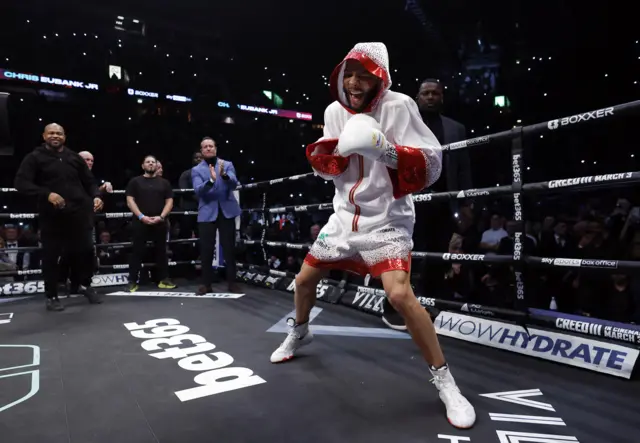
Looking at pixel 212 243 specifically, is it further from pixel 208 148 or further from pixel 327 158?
pixel 327 158

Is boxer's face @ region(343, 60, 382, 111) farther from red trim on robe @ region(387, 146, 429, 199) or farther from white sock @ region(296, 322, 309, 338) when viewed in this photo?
white sock @ region(296, 322, 309, 338)

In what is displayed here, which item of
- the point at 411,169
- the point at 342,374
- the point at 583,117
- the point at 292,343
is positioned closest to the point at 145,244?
the point at 292,343

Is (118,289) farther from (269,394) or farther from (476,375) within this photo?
(476,375)

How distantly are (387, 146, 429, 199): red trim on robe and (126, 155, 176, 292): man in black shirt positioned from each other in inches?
141

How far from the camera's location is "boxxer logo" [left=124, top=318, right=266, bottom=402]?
67.9 inches

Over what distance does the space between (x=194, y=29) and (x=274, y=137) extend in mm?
4989

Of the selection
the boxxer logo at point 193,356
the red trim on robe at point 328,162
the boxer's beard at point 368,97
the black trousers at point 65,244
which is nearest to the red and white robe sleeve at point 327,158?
the red trim on robe at point 328,162

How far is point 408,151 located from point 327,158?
0.34m

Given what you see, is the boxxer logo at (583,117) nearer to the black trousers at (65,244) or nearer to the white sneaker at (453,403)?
the white sneaker at (453,403)

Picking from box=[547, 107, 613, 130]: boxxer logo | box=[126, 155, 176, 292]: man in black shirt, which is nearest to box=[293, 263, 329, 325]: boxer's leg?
box=[547, 107, 613, 130]: boxxer logo

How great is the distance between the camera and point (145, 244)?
462 cm

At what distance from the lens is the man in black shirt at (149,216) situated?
178 inches

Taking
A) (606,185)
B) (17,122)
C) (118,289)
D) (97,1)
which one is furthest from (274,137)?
(606,185)

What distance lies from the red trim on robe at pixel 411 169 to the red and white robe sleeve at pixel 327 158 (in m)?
0.26
